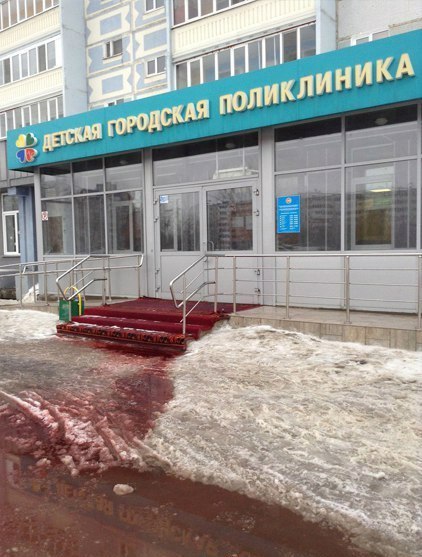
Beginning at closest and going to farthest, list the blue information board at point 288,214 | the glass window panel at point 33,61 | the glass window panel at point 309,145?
1. the glass window panel at point 309,145
2. the blue information board at point 288,214
3. the glass window panel at point 33,61

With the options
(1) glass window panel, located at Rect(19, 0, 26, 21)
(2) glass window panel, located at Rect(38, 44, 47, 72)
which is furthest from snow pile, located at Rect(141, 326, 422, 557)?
(1) glass window panel, located at Rect(19, 0, 26, 21)

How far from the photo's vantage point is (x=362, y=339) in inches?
272

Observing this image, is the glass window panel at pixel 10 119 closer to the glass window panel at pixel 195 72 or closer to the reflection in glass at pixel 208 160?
the glass window panel at pixel 195 72

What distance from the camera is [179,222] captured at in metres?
10.9

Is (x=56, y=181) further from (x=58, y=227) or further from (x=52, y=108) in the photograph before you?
(x=52, y=108)

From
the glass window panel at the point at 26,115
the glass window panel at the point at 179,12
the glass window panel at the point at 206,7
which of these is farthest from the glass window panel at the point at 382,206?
the glass window panel at the point at 26,115

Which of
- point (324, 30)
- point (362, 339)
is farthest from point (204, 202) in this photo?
point (324, 30)

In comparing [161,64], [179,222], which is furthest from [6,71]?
[179,222]

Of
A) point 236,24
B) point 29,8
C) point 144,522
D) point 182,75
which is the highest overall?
point 29,8

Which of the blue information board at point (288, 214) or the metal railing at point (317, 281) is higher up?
the blue information board at point (288, 214)

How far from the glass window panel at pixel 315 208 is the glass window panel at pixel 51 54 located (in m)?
13.8

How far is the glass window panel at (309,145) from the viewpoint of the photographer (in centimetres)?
885

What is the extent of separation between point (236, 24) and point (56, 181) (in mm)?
7364

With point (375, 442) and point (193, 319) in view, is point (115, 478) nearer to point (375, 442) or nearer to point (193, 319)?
point (375, 442)
